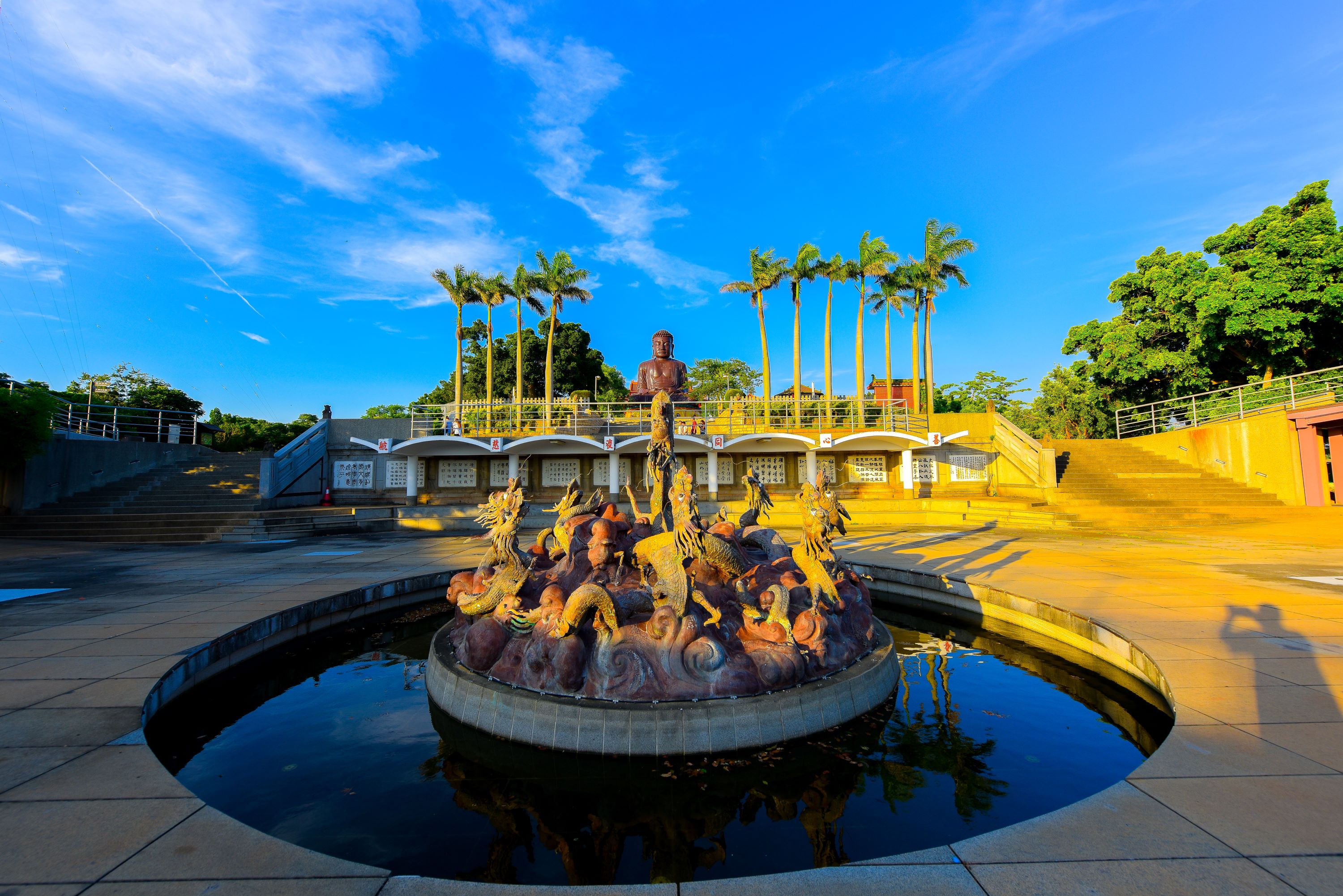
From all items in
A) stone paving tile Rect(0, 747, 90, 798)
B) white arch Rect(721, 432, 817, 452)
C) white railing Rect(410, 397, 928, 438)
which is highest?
white railing Rect(410, 397, 928, 438)

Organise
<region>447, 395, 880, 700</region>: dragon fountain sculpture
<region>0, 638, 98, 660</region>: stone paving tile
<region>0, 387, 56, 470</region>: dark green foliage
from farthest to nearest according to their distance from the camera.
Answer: <region>0, 387, 56, 470</region>: dark green foliage → <region>0, 638, 98, 660</region>: stone paving tile → <region>447, 395, 880, 700</region>: dragon fountain sculpture

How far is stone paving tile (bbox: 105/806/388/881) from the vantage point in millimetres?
2658

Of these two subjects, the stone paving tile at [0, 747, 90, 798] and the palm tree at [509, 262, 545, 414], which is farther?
the palm tree at [509, 262, 545, 414]

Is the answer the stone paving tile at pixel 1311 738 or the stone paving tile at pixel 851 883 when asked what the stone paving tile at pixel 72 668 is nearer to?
the stone paving tile at pixel 851 883

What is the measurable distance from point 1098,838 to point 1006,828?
43 cm

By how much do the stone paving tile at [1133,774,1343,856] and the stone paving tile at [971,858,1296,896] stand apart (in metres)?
0.25

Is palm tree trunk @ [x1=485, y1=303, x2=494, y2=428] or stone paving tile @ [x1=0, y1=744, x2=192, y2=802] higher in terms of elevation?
palm tree trunk @ [x1=485, y1=303, x2=494, y2=428]

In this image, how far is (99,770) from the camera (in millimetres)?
3633

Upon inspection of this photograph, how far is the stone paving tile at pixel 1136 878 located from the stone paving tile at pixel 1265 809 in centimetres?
25

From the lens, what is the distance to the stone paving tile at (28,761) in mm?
3547

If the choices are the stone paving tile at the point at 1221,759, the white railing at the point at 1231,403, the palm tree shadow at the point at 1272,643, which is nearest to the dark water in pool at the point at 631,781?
the stone paving tile at the point at 1221,759

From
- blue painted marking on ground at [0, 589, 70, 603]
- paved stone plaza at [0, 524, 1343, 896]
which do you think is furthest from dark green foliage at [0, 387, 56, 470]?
paved stone plaza at [0, 524, 1343, 896]

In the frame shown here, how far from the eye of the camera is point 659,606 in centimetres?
523

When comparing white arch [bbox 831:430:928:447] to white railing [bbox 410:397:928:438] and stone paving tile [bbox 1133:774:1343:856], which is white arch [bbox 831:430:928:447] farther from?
stone paving tile [bbox 1133:774:1343:856]
